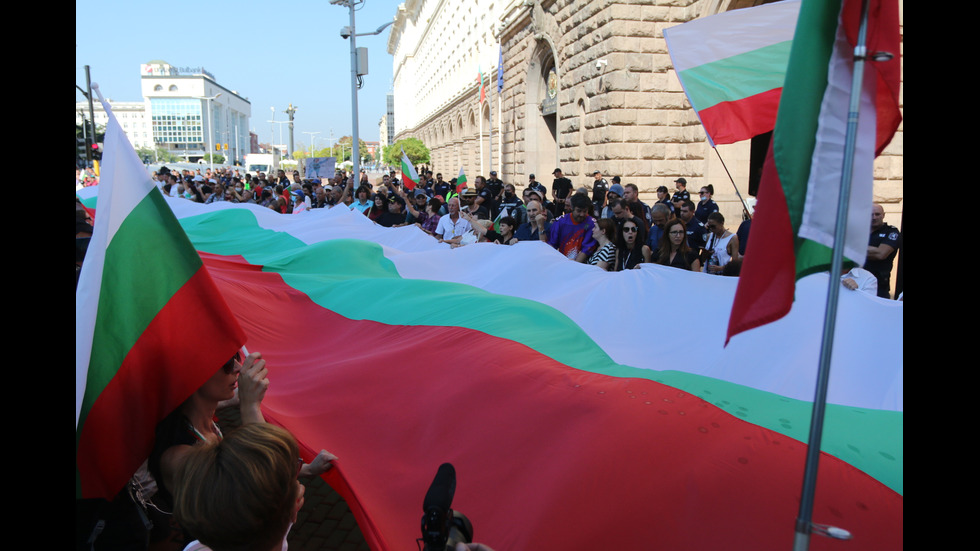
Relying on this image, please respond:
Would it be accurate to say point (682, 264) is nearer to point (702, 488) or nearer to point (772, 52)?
point (772, 52)

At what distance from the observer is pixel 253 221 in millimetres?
11117

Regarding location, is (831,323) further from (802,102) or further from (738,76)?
(738,76)

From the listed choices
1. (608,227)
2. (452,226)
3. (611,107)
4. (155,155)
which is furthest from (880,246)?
(155,155)

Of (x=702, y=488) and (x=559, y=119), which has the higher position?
(x=559, y=119)

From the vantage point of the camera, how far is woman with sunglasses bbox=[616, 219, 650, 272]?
673 centimetres

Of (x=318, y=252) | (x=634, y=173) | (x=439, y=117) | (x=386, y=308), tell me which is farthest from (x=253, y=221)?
(x=439, y=117)

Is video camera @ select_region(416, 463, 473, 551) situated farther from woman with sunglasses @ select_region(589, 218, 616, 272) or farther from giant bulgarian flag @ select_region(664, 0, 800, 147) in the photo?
woman with sunglasses @ select_region(589, 218, 616, 272)

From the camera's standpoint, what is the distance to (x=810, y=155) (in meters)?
1.83

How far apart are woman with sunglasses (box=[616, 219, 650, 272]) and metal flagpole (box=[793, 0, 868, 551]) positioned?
490 cm

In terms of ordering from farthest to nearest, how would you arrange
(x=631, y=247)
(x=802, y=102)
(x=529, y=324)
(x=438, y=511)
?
1. (x=631, y=247)
2. (x=529, y=324)
3. (x=802, y=102)
4. (x=438, y=511)

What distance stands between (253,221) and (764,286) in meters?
10.5

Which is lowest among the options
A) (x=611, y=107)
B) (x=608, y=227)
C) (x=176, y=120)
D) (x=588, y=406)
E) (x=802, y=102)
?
(x=588, y=406)

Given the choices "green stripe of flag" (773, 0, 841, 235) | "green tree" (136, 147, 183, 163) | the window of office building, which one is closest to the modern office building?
the window of office building

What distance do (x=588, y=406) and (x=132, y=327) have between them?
5.76 feet
